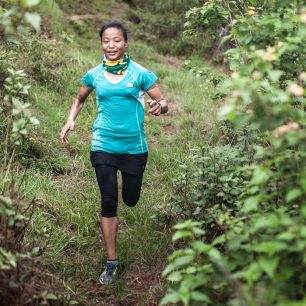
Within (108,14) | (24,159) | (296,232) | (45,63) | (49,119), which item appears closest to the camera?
(296,232)

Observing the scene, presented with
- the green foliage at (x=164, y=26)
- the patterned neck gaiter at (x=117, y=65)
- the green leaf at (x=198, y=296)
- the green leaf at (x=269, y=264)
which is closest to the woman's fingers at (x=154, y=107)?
the patterned neck gaiter at (x=117, y=65)

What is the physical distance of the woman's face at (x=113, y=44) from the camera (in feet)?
13.4

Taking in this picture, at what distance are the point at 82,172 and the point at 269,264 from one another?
396 cm

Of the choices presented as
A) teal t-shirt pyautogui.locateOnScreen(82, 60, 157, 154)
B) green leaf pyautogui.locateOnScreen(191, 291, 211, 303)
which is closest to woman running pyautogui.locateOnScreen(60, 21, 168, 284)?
teal t-shirt pyautogui.locateOnScreen(82, 60, 157, 154)

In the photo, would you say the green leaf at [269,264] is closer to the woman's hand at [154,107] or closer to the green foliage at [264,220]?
the green foliage at [264,220]

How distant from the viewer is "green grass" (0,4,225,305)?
13.7ft

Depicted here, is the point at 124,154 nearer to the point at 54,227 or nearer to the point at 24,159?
the point at 54,227

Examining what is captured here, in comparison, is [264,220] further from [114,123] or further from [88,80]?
[88,80]

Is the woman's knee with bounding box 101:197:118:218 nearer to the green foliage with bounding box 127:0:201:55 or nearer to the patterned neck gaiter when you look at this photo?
the patterned neck gaiter

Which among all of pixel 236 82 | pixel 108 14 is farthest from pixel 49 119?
pixel 108 14

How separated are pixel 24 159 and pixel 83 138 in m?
1.33

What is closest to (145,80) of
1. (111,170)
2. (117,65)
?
(117,65)

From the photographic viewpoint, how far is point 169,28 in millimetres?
12828

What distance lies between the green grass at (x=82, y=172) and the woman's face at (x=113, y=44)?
59.3 inches
